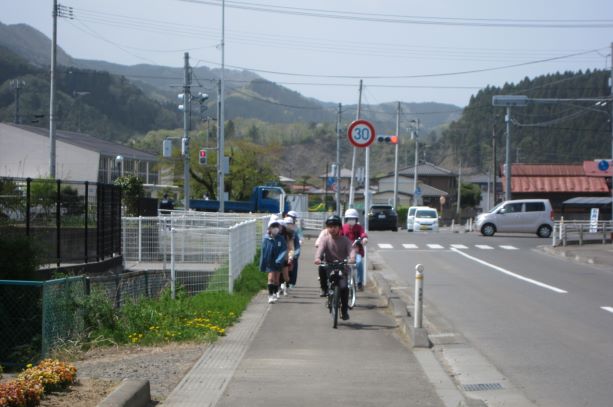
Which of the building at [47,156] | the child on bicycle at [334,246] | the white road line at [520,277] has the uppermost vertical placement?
the building at [47,156]

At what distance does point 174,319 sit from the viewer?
11.8 meters

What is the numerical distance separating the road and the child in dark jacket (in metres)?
3.09

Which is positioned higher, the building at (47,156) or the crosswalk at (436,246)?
the building at (47,156)

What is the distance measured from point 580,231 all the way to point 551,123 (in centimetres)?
7106

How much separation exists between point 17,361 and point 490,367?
607 centimetres

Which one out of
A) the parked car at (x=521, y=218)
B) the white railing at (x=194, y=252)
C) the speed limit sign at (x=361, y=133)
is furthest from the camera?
the parked car at (x=521, y=218)

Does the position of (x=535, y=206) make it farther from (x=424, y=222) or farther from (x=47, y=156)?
(x=47, y=156)

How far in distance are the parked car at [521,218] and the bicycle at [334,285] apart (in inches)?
1180

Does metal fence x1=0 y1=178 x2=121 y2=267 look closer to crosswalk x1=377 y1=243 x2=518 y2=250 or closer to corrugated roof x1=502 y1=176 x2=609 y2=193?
crosswalk x1=377 y1=243 x2=518 y2=250

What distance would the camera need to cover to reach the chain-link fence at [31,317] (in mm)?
10477

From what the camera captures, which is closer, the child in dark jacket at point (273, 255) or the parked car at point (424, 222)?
the child in dark jacket at point (273, 255)

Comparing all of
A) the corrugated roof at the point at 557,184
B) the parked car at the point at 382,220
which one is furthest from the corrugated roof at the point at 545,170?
the parked car at the point at 382,220

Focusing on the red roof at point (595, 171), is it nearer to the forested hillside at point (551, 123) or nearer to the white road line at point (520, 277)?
the white road line at point (520, 277)

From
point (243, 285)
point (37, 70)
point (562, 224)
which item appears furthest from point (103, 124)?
point (243, 285)
